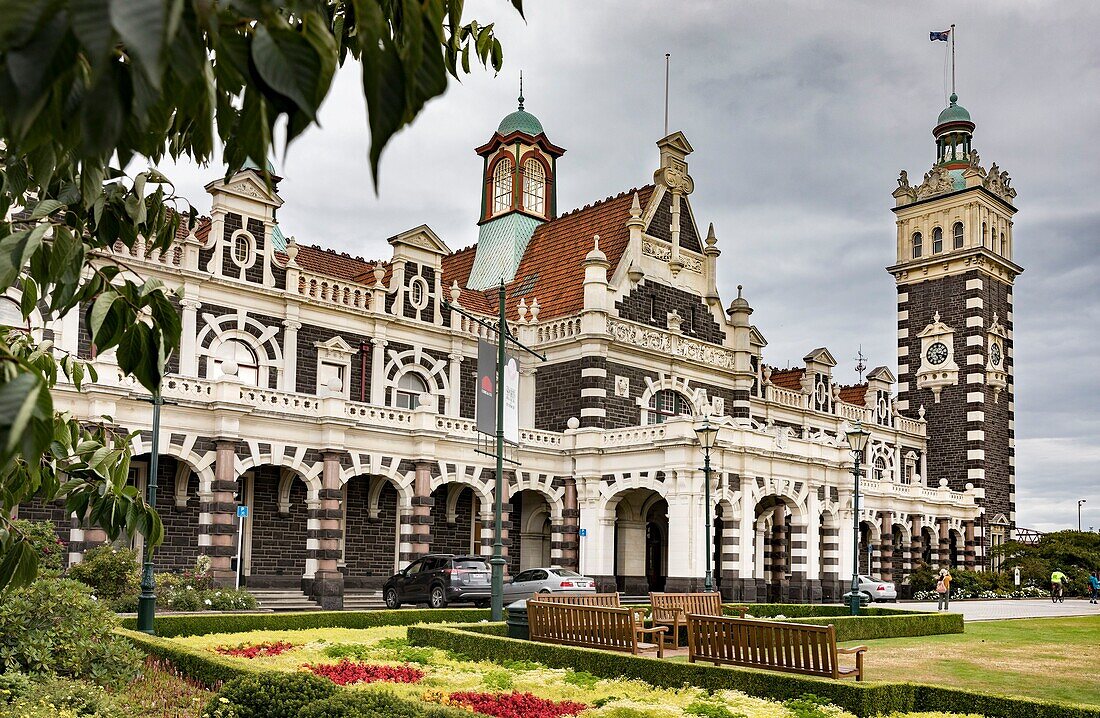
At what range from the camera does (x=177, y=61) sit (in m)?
2.19

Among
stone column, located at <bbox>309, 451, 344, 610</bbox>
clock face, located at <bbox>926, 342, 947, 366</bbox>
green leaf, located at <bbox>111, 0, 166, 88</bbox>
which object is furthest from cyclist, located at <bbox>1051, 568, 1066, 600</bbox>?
green leaf, located at <bbox>111, 0, 166, 88</bbox>

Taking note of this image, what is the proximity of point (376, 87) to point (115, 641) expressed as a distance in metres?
12.9

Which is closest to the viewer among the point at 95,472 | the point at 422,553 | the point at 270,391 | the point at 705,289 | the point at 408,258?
the point at 95,472

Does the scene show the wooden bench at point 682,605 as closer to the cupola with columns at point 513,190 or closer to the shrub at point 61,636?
the shrub at point 61,636

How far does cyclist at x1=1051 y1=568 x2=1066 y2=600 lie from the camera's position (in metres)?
54.2

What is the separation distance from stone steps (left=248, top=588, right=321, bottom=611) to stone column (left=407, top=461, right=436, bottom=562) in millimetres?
4178

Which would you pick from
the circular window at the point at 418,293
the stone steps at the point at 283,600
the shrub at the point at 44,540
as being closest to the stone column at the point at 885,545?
the circular window at the point at 418,293

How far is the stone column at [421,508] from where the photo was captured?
115ft

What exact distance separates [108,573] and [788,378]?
1789 inches

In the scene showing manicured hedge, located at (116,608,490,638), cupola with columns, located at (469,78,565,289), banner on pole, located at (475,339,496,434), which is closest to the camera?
manicured hedge, located at (116,608,490,638)

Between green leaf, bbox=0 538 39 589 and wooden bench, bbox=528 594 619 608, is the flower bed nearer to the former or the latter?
wooden bench, bbox=528 594 619 608

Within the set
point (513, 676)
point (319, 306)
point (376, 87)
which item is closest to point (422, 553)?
point (319, 306)

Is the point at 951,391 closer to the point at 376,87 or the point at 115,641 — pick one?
the point at 115,641

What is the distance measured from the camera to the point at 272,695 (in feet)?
32.8
